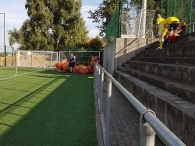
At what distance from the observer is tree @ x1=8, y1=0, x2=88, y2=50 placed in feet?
131

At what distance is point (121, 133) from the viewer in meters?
4.94

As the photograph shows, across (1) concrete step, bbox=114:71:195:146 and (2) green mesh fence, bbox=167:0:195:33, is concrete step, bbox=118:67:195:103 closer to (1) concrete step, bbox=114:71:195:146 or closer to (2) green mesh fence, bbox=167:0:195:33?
(1) concrete step, bbox=114:71:195:146

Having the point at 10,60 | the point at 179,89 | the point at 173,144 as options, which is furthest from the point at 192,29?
the point at 10,60

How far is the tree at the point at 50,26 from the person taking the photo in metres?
39.9

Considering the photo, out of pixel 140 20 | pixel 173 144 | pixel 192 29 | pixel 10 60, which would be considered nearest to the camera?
pixel 173 144

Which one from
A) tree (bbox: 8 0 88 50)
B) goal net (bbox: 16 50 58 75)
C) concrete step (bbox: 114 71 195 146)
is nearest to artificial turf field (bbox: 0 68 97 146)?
concrete step (bbox: 114 71 195 146)

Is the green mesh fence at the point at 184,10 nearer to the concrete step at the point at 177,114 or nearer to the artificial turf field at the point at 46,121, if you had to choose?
the artificial turf field at the point at 46,121

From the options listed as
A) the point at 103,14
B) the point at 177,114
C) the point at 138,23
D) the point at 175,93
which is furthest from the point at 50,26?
the point at 177,114

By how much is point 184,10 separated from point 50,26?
30243mm

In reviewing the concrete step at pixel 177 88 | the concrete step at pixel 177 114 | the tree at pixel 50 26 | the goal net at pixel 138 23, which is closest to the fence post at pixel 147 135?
the concrete step at pixel 177 114

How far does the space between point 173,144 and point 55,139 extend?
3875 millimetres

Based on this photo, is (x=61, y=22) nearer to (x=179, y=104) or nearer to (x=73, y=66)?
(x=73, y=66)

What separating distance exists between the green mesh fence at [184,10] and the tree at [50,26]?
2656 centimetres

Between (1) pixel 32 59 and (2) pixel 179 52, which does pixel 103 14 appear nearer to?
(1) pixel 32 59
